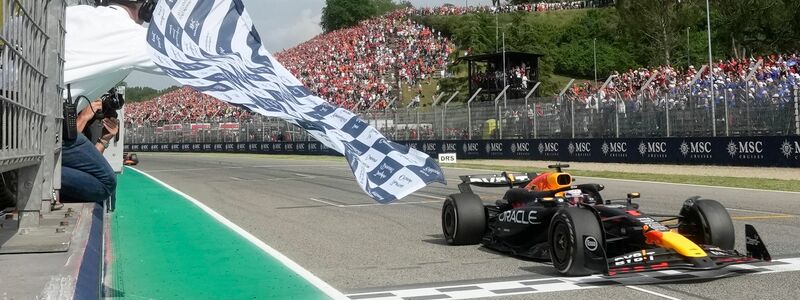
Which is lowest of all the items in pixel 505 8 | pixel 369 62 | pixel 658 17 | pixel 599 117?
pixel 599 117

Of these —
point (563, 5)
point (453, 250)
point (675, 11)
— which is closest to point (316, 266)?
point (453, 250)

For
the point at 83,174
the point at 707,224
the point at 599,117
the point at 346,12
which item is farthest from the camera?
the point at 346,12

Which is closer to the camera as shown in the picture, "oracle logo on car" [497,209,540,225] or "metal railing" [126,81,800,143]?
"oracle logo on car" [497,209,540,225]

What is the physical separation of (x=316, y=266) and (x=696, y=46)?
81394mm

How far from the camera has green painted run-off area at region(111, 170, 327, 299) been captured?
628 centimetres

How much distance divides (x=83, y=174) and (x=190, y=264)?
342 centimetres

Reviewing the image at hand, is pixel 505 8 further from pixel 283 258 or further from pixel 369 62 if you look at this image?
pixel 283 258

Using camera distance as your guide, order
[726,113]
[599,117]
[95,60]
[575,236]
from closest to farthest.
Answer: [95,60]
[575,236]
[726,113]
[599,117]

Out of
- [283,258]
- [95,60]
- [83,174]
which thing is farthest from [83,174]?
[283,258]

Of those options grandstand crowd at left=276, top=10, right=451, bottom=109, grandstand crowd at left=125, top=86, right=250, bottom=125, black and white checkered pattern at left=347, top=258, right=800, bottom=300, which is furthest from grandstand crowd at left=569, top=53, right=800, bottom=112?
grandstand crowd at left=125, top=86, right=250, bottom=125

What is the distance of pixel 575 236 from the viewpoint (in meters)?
6.07

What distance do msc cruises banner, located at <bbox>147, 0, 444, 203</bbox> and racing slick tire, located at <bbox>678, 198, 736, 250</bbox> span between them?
133 inches

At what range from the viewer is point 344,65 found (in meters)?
64.4

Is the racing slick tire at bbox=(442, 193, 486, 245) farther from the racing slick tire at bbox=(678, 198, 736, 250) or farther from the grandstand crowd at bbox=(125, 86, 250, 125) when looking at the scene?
the grandstand crowd at bbox=(125, 86, 250, 125)
